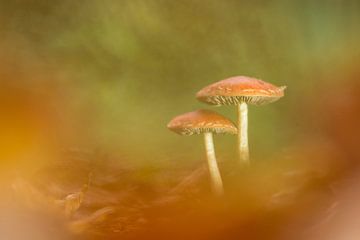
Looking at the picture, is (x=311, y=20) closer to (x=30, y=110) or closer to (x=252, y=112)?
(x=252, y=112)

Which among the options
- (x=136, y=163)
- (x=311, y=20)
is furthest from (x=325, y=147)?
(x=136, y=163)

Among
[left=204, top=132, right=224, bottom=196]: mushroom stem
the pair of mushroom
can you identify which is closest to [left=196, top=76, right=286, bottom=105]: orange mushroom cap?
the pair of mushroom

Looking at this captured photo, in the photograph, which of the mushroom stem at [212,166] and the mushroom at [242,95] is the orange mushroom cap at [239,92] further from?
the mushroom stem at [212,166]

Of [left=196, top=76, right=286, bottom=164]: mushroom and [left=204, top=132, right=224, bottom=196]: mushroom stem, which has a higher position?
[left=196, top=76, right=286, bottom=164]: mushroom

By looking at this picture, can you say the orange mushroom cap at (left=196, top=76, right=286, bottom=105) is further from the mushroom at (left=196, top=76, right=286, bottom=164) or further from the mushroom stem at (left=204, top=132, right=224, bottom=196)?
the mushroom stem at (left=204, top=132, right=224, bottom=196)

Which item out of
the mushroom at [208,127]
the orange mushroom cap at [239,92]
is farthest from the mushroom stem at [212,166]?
the orange mushroom cap at [239,92]

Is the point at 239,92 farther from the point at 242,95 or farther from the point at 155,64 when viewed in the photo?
the point at 155,64

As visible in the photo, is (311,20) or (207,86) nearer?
(207,86)
